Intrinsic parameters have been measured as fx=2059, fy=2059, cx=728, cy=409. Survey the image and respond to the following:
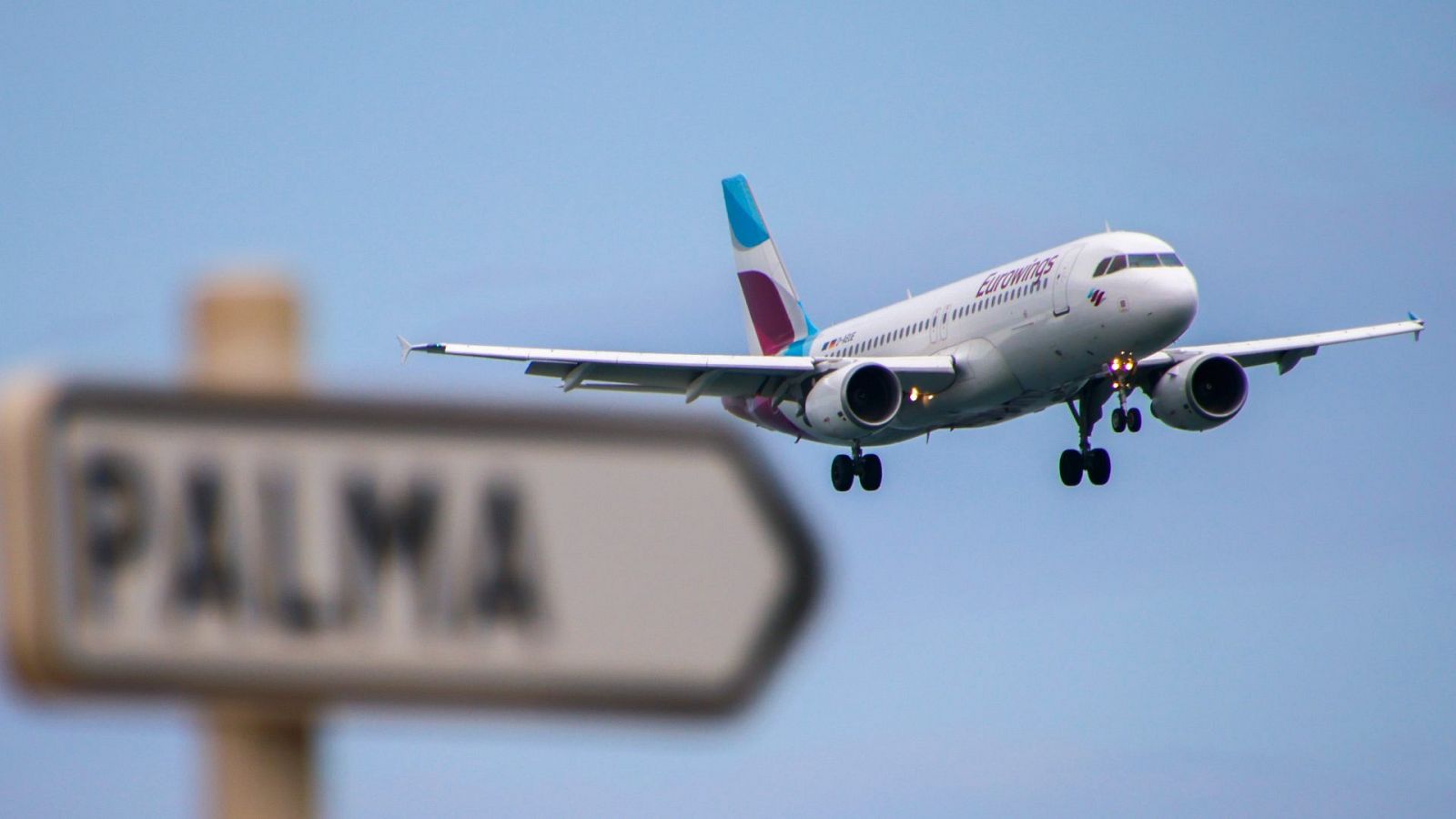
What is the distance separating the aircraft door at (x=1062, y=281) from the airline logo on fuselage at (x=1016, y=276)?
0.88 ft

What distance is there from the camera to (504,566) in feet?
4.86

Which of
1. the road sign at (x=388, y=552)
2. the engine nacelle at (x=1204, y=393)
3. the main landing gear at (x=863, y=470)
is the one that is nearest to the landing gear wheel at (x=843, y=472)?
the main landing gear at (x=863, y=470)

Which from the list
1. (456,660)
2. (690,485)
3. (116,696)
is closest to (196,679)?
(116,696)

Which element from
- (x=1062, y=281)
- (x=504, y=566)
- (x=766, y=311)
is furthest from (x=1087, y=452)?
(x=504, y=566)

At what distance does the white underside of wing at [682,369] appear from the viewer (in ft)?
107

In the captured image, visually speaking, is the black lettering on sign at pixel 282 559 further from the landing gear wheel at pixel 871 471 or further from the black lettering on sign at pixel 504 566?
the landing gear wheel at pixel 871 471

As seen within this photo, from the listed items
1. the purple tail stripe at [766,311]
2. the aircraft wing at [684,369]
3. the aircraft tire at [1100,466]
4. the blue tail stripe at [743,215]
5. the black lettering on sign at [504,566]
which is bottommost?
the black lettering on sign at [504,566]

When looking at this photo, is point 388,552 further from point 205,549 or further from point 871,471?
point 871,471

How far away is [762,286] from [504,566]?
143 feet

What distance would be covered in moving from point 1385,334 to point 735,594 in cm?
3933

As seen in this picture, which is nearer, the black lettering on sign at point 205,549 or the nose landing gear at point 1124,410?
the black lettering on sign at point 205,549

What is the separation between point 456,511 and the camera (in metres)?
1.46

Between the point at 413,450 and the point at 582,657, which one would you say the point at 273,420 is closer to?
the point at 413,450

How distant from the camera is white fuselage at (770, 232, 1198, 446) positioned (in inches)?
1115
